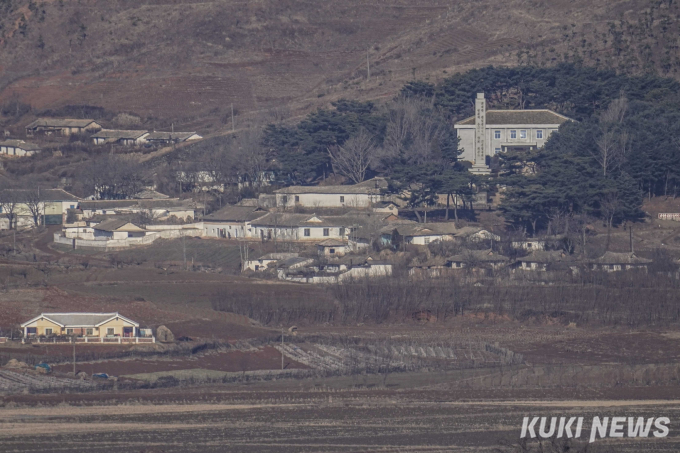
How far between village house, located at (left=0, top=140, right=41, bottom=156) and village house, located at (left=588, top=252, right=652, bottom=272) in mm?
45594

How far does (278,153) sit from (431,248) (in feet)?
67.2

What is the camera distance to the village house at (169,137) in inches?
3890

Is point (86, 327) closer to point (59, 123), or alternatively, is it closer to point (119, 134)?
point (119, 134)

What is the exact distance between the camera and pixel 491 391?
43.1 m

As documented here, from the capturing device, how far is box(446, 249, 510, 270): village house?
64500 mm

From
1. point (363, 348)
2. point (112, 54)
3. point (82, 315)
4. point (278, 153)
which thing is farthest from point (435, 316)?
point (112, 54)

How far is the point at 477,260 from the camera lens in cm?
6469

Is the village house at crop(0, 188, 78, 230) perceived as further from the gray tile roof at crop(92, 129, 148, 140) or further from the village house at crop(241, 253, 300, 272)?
the village house at crop(241, 253, 300, 272)

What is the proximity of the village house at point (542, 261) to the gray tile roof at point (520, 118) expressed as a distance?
1753 centimetres

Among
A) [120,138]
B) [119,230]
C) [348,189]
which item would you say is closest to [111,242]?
[119,230]

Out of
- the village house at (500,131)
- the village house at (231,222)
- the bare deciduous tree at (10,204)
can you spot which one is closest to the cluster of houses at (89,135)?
the bare deciduous tree at (10,204)

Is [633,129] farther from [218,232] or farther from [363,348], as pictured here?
[363,348]

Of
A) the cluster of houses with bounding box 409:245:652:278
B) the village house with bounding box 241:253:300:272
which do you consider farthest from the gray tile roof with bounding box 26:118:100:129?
the cluster of houses with bounding box 409:245:652:278

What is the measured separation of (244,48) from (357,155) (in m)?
41.7
